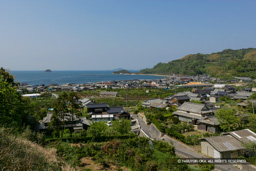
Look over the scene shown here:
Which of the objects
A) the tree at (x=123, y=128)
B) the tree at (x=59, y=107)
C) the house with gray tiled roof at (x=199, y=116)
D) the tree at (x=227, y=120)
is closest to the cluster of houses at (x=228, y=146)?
the tree at (x=227, y=120)

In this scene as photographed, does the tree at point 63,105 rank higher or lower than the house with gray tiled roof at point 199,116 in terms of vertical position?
higher

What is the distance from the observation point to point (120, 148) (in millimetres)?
13242

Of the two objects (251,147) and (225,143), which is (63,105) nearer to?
(225,143)

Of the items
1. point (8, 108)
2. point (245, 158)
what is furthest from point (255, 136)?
point (8, 108)

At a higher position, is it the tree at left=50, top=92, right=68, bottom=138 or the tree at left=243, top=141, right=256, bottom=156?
the tree at left=50, top=92, right=68, bottom=138

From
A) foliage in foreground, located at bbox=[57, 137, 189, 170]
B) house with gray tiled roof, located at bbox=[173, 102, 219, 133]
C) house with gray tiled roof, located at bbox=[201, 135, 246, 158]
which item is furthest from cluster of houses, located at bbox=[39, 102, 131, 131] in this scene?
house with gray tiled roof, located at bbox=[201, 135, 246, 158]

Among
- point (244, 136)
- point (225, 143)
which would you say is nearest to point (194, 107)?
point (244, 136)

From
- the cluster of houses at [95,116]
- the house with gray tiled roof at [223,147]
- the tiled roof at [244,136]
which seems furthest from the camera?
the cluster of houses at [95,116]

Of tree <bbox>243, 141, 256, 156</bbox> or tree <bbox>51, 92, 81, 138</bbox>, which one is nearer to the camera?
tree <bbox>243, 141, 256, 156</bbox>

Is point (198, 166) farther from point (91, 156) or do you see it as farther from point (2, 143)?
point (2, 143)

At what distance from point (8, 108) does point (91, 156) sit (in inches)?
273

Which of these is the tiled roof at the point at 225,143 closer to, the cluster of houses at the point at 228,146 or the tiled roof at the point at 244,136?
the cluster of houses at the point at 228,146

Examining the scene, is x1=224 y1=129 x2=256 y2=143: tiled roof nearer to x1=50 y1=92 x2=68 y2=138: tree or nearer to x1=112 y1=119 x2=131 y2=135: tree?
x1=112 y1=119 x2=131 y2=135: tree

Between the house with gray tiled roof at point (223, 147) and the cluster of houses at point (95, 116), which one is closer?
the house with gray tiled roof at point (223, 147)
